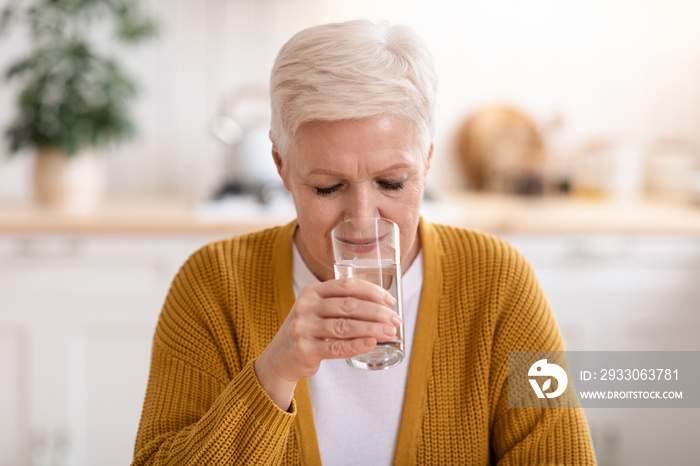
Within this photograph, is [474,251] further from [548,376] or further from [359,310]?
[359,310]

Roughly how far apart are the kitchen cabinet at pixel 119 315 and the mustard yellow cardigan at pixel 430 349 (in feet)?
3.62

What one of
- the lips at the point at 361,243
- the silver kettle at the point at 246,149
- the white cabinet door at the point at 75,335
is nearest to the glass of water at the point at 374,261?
the lips at the point at 361,243

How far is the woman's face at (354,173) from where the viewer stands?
1.01 meters

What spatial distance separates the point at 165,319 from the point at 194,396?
153 millimetres

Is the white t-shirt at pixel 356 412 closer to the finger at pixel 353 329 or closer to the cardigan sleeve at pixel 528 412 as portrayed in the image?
the cardigan sleeve at pixel 528 412

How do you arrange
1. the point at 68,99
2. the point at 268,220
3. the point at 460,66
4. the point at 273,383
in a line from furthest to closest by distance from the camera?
1. the point at 460,66
2. the point at 68,99
3. the point at 268,220
4. the point at 273,383

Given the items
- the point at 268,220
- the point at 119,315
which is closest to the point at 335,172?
the point at 268,220

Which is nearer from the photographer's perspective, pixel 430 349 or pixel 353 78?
pixel 353 78

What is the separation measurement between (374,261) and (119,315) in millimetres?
1679

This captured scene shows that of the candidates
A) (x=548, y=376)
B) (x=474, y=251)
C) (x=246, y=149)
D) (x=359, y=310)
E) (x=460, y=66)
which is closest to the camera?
(x=359, y=310)

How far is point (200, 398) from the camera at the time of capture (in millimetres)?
1154

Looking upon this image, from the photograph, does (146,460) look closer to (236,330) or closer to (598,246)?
(236,330)

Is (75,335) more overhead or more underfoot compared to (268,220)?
more underfoot

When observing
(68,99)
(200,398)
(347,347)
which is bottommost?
(200,398)
